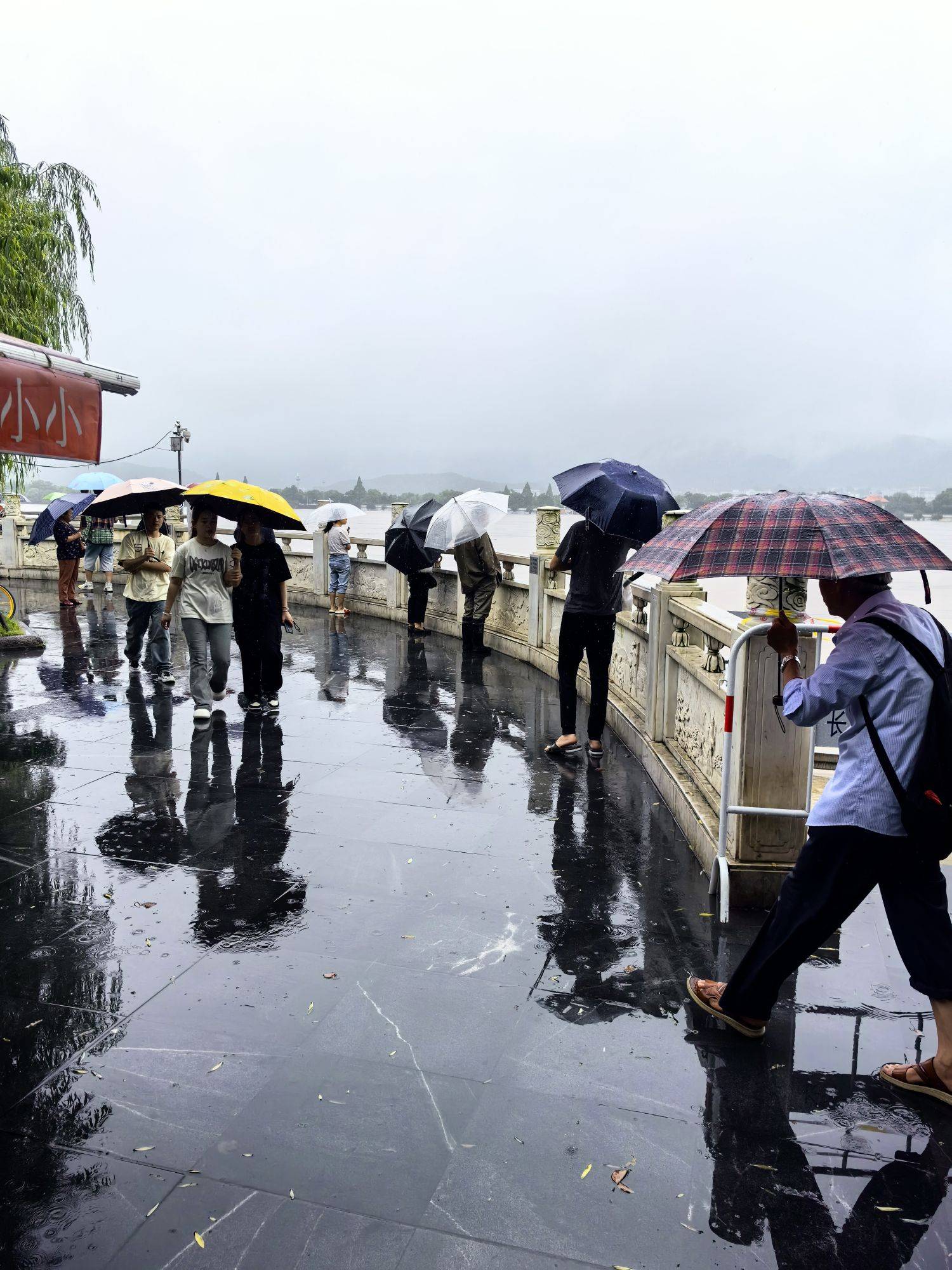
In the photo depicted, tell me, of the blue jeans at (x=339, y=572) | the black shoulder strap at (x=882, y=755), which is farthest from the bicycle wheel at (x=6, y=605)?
the black shoulder strap at (x=882, y=755)

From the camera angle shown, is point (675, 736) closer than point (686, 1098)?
No

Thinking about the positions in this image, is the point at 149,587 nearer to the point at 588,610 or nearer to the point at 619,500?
the point at 588,610

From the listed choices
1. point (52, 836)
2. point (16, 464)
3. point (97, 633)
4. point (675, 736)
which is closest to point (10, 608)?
point (97, 633)

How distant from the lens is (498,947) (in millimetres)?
4512

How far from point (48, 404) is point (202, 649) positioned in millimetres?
5223

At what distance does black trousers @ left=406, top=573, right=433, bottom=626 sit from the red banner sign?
1053cm

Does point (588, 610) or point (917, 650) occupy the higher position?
point (917, 650)

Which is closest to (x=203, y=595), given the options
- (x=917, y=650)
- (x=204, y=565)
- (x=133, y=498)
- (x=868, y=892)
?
(x=204, y=565)

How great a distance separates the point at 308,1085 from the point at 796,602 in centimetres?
321

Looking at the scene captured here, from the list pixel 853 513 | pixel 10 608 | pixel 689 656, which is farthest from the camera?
pixel 10 608

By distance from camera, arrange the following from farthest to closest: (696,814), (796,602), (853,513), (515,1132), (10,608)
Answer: (10,608)
(696,814)
(796,602)
(853,513)
(515,1132)

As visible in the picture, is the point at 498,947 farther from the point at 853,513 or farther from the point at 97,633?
the point at 97,633

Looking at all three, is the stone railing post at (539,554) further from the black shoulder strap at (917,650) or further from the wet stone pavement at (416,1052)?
the black shoulder strap at (917,650)

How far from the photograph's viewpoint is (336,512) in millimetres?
17562
